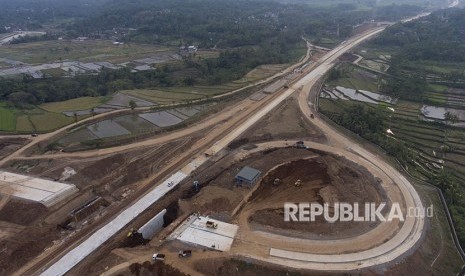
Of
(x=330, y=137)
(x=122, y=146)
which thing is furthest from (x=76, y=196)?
(x=330, y=137)

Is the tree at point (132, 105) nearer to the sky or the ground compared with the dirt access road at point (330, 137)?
nearer to the sky

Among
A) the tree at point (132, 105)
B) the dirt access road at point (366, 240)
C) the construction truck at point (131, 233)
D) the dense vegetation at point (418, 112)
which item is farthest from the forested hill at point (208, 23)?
the construction truck at point (131, 233)

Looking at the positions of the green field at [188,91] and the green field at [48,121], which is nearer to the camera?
the green field at [48,121]

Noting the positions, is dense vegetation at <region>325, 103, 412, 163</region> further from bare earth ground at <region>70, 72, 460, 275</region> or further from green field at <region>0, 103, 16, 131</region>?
green field at <region>0, 103, 16, 131</region>

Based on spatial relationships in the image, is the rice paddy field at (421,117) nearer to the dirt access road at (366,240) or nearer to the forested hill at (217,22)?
the dirt access road at (366,240)

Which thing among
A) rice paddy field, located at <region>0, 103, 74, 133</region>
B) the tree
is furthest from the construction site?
the tree

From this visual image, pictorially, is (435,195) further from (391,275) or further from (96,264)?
(96,264)

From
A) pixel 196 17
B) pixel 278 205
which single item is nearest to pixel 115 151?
pixel 278 205
